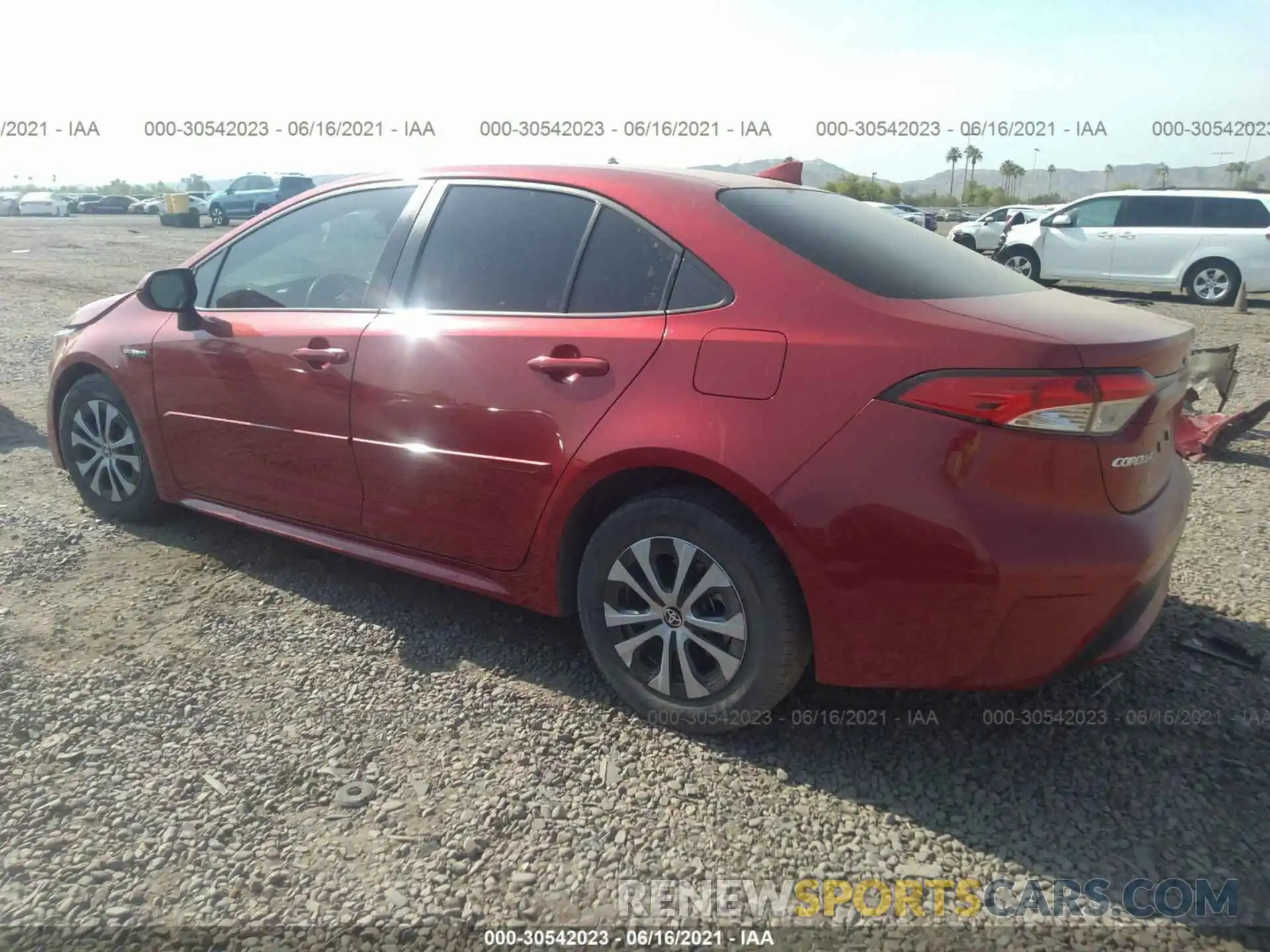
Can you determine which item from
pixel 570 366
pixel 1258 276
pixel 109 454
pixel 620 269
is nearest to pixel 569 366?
pixel 570 366

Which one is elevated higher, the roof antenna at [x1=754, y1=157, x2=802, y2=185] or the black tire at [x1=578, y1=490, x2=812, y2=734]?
the roof antenna at [x1=754, y1=157, x2=802, y2=185]

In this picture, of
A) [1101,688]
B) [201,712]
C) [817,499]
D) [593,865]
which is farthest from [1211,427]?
[201,712]

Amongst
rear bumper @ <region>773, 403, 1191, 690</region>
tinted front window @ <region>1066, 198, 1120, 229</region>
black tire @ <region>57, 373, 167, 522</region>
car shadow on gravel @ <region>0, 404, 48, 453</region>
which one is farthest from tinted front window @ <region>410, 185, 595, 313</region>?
tinted front window @ <region>1066, 198, 1120, 229</region>

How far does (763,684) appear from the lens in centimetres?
268

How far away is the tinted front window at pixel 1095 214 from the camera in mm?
14836

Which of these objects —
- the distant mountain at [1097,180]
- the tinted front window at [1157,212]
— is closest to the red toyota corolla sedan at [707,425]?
the tinted front window at [1157,212]

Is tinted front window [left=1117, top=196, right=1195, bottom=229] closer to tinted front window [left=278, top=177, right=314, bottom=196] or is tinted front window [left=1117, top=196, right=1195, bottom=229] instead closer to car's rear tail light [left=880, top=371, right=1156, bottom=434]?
car's rear tail light [left=880, top=371, right=1156, bottom=434]

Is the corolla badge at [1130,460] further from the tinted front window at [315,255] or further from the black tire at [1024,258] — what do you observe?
the black tire at [1024,258]

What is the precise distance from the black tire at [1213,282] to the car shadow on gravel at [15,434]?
1481 cm

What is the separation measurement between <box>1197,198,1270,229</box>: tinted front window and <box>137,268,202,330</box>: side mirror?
14.6m

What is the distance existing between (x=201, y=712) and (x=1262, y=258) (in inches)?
602

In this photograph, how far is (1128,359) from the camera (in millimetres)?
2393

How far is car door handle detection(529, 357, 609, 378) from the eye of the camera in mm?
2828

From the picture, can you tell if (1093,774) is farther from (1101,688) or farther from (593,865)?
(593,865)
